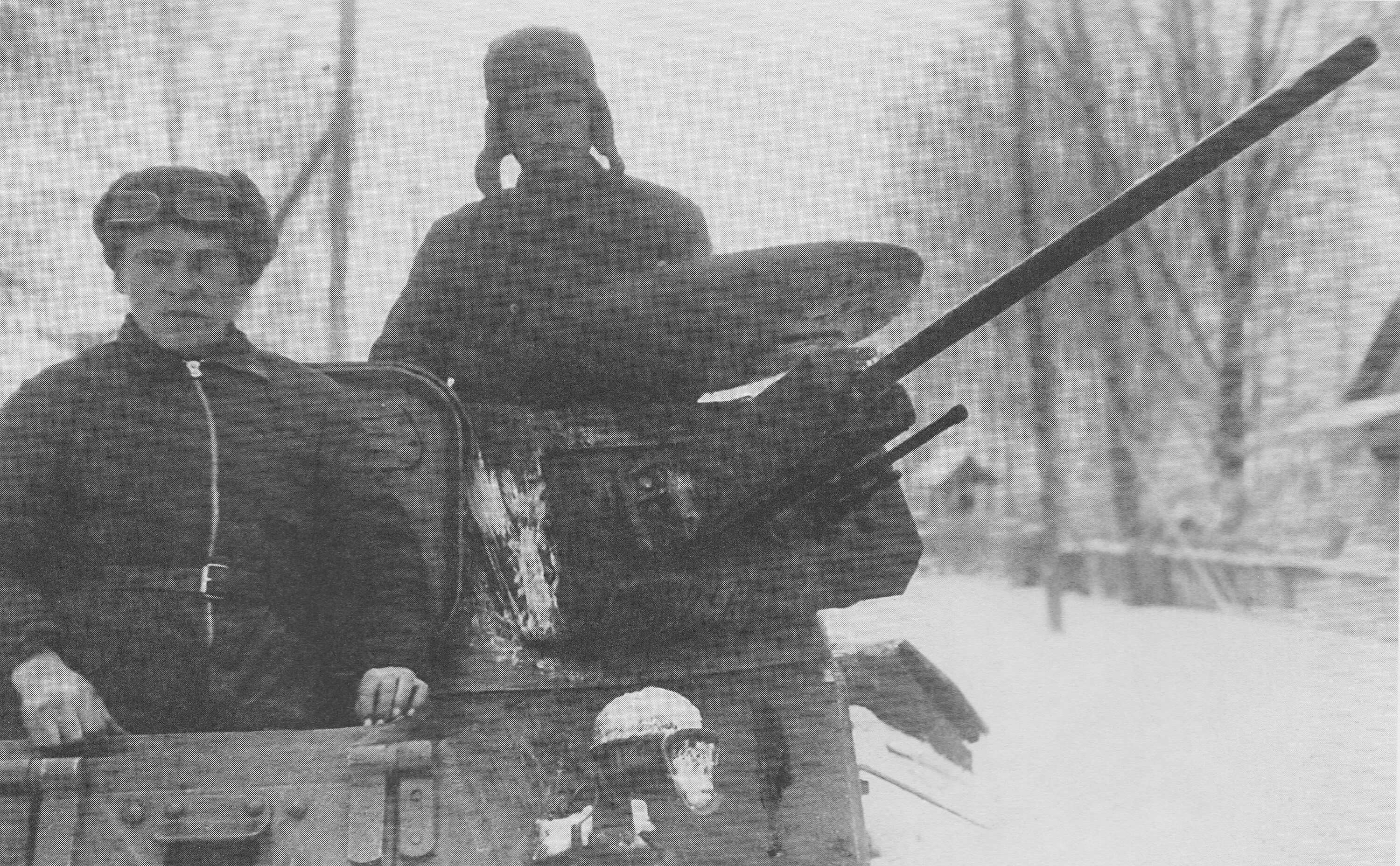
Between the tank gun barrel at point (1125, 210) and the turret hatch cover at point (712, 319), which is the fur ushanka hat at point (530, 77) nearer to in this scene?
the turret hatch cover at point (712, 319)

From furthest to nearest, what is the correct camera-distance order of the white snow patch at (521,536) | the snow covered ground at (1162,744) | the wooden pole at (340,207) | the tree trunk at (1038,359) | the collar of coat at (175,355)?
the tree trunk at (1038,359)
the wooden pole at (340,207)
the snow covered ground at (1162,744)
the white snow patch at (521,536)
the collar of coat at (175,355)

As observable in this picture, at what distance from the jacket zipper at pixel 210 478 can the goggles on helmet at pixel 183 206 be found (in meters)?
0.29

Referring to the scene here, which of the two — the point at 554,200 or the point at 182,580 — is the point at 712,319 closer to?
the point at 554,200

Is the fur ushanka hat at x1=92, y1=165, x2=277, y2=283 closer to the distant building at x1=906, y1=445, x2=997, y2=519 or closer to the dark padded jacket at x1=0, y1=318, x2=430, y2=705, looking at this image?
the dark padded jacket at x1=0, y1=318, x2=430, y2=705

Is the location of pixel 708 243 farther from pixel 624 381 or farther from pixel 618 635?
pixel 618 635

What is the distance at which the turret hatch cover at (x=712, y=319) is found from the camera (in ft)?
8.66

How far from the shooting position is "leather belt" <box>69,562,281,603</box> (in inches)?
86.5

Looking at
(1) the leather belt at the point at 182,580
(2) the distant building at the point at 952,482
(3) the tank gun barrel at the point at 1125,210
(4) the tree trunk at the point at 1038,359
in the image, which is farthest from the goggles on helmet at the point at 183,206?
(2) the distant building at the point at 952,482

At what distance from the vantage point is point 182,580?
87.4 inches

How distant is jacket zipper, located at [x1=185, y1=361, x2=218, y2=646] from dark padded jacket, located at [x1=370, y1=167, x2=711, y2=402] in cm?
87

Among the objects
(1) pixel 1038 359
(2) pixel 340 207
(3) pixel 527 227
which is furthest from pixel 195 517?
(1) pixel 1038 359

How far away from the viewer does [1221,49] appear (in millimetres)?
4777

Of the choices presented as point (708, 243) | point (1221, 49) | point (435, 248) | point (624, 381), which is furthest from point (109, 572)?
point (1221, 49)

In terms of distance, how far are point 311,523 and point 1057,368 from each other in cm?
601
